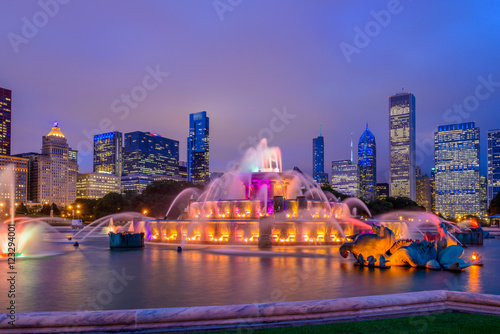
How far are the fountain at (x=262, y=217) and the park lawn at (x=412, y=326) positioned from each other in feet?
65.2

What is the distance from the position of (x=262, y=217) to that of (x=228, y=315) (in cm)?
2095

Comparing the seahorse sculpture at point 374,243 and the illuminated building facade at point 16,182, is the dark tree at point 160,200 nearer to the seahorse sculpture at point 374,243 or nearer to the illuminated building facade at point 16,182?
the seahorse sculpture at point 374,243

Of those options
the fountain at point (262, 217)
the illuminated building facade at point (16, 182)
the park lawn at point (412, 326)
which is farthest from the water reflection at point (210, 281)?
the illuminated building facade at point (16, 182)

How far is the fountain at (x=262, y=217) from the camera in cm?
2905

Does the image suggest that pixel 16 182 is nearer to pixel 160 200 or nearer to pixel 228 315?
pixel 160 200

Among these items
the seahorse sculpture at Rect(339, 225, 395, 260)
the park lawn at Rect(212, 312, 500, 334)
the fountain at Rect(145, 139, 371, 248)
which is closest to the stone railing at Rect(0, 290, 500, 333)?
the park lawn at Rect(212, 312, 500, 334)

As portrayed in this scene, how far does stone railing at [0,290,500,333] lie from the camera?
7.23 meters

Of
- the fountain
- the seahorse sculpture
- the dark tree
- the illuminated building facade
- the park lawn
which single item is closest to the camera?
the park lawn

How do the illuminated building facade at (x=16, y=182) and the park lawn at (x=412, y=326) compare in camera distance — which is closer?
the park lawn at (x=412, y=326)

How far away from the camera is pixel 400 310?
8.60m

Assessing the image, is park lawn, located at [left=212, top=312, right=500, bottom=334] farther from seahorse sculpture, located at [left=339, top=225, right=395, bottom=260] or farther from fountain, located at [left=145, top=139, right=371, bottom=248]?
fountain, located at [left=145, top=139, right=371, bottom=248]

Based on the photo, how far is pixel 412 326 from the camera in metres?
7.68

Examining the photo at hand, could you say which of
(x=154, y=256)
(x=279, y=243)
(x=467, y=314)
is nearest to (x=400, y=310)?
(x=467, y=314)

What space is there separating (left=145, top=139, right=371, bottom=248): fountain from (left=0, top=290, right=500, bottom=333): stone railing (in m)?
19.5
